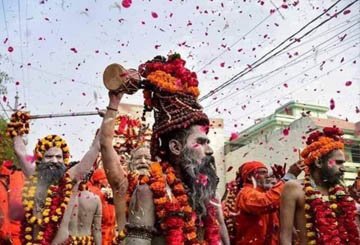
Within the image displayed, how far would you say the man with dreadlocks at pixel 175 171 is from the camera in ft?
11.7

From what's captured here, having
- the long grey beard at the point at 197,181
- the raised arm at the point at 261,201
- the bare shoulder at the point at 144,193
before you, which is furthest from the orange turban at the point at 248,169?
the bare shoulder at the point at 144,193

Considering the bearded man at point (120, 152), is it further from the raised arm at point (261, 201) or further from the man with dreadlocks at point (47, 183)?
the raised arm at point (261, 201)

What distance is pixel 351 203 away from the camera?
5281 mm

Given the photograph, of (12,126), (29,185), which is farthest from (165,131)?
(12,126)

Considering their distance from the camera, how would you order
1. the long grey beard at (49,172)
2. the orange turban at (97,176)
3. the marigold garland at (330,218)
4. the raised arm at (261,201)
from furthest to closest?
the orange turban at (97,176), the raised arm at (261,201), the long grey beard at (49,172), the marigold garland at (330,218)

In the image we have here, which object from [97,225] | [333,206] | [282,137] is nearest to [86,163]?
[97,225]

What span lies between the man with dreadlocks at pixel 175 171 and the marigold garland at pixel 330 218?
146 centimetres

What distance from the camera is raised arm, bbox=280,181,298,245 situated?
203 inches

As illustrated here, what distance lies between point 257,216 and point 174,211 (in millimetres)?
2787

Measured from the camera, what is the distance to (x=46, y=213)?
216 inches

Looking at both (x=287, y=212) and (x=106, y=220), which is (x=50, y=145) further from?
(x=287, y=212)

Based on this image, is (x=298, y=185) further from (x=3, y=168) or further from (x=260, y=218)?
(x=3, y=168)

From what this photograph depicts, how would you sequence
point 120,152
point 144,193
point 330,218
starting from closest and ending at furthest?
point 144,193, point 330,218, point 120,152

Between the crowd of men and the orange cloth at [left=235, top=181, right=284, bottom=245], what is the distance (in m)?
0.01
